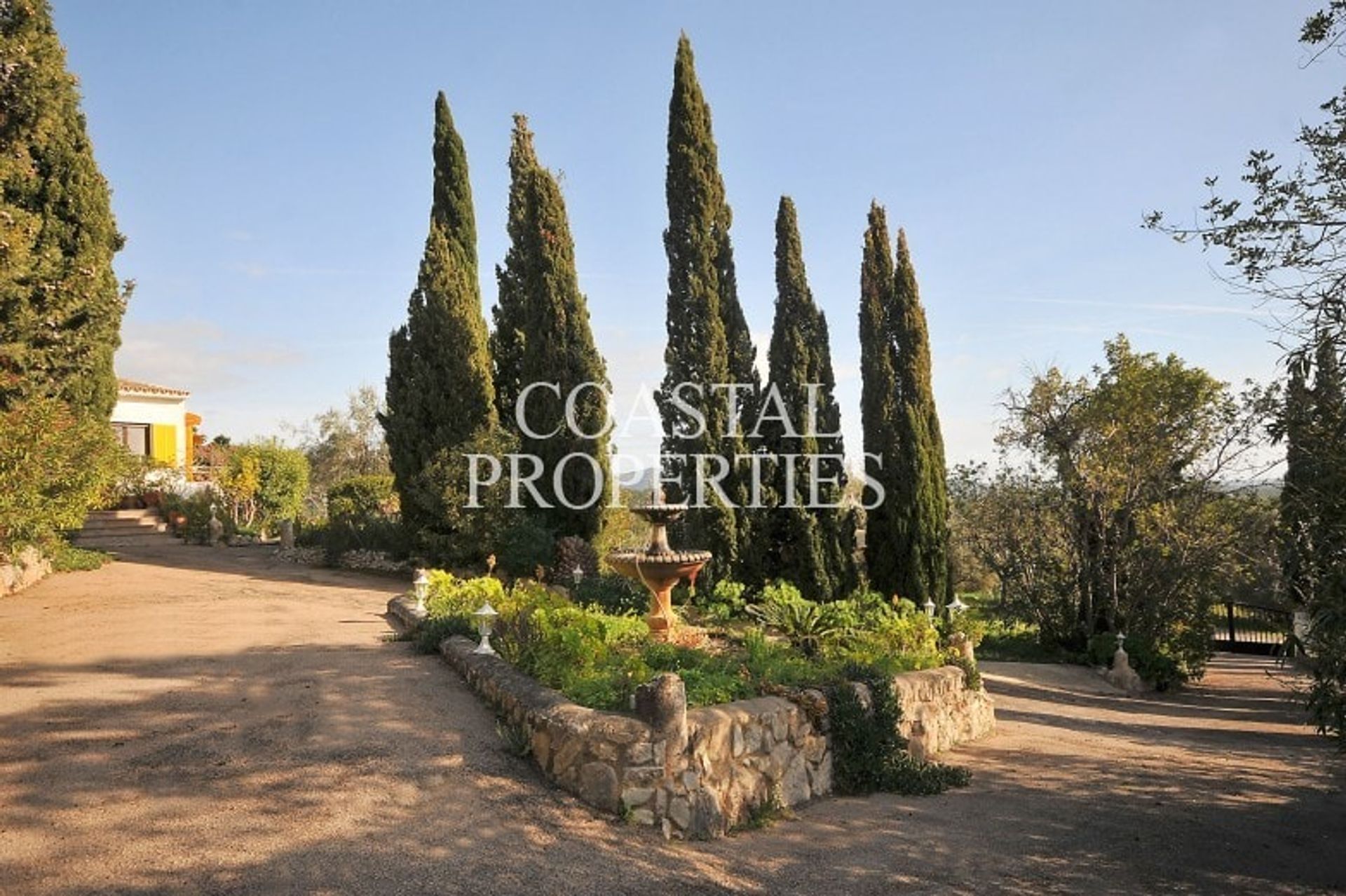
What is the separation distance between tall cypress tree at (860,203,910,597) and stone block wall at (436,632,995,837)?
11098mm

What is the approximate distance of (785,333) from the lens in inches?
688

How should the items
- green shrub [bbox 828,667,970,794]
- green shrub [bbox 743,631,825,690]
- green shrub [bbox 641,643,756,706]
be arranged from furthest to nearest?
green shrub [bbox 743,631,825,690] → green shrub [bbox 828,667,970,794] → green shrub [bbox 641,643,756,706]

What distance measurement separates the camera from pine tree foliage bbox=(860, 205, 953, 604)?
17500mm

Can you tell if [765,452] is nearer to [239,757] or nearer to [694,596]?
[694,596]

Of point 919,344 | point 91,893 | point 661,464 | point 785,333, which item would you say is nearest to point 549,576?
point 661,464

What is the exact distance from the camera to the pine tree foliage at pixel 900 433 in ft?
57.4

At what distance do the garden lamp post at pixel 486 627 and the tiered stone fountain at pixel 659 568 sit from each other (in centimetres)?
236

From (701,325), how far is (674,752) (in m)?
11.8

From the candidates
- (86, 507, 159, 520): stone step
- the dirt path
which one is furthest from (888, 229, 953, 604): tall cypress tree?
(86, 507, 159, 520): stone step

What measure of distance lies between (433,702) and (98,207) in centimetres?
1274

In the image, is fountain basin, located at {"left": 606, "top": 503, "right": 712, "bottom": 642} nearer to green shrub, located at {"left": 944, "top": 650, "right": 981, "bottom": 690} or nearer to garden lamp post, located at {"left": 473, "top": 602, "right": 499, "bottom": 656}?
garden lamp post, located at {"left": 473, "top": 602, "right": 499, "bottom": 656}

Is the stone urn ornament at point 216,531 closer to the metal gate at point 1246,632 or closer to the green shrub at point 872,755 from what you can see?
the green shrub at point 872,755

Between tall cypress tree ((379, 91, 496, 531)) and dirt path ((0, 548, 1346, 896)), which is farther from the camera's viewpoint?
tall cypress tree ((379, 91, 496, 531))

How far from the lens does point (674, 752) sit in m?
5.73
